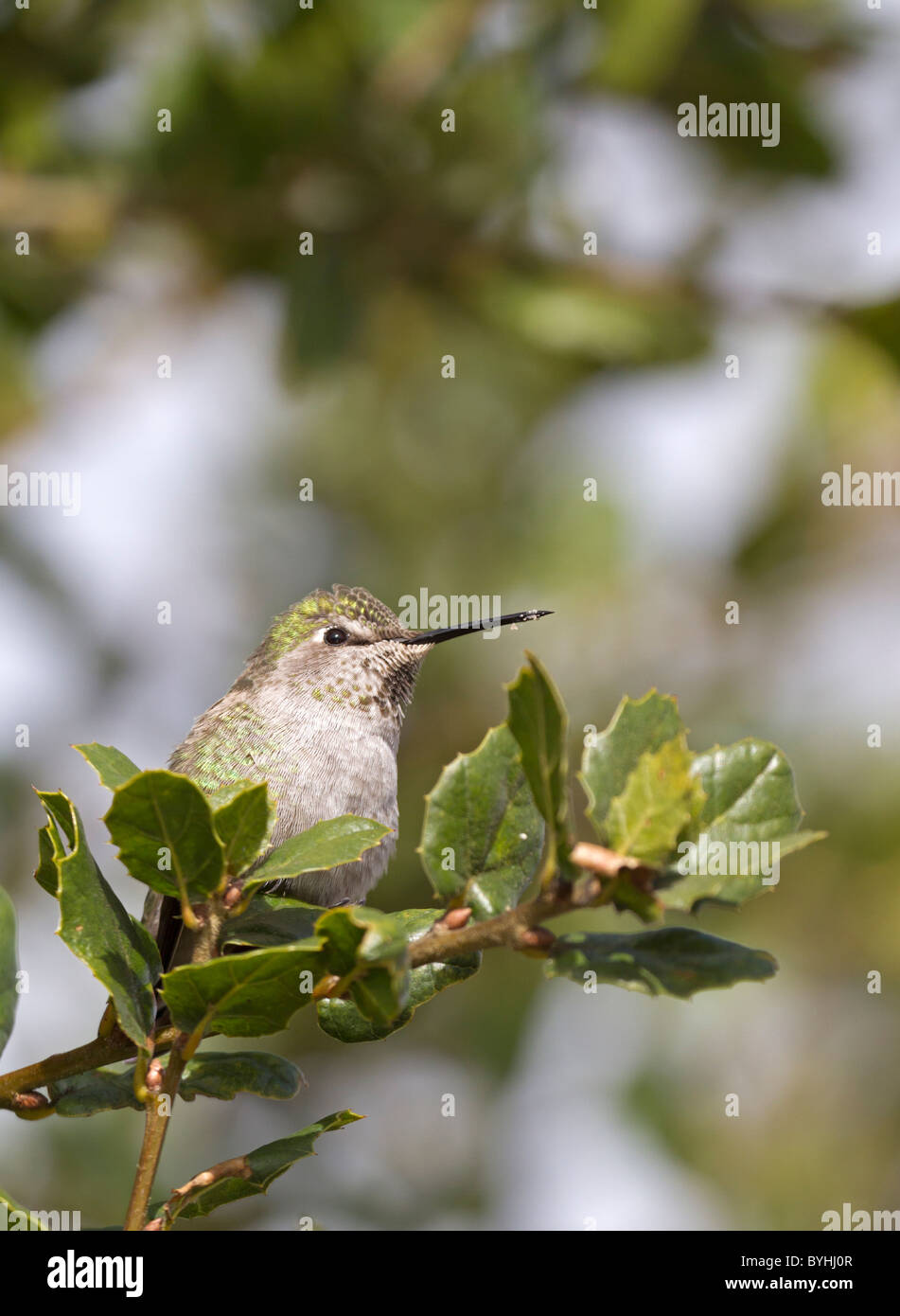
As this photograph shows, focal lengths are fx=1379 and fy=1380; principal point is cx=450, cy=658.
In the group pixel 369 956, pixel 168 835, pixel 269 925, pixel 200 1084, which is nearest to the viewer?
pixel 369 956

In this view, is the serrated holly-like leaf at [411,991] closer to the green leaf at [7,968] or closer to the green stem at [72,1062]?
the green stem at [72,1062]

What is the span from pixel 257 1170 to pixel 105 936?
32 centimetres

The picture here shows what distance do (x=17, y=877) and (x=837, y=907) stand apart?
2991mm

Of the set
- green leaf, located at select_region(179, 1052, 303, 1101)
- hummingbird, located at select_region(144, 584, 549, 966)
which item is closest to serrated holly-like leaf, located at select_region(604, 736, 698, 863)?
green leaf, located at select_region(179, 1052, 303, 1101)

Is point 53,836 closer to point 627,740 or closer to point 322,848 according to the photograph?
point 322,848

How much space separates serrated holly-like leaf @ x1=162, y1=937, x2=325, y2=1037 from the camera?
133 cm

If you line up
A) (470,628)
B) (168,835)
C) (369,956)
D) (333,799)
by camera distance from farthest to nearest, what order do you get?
1. (470,628)
2. (333,799)
3. (168,835)
4. (369,956)

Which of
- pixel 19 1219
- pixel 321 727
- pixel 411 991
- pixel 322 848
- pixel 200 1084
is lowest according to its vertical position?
pixel 19 1219

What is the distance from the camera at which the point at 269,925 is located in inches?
59.1

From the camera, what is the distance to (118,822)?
139cm

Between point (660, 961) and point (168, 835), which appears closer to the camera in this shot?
point (660, 961)

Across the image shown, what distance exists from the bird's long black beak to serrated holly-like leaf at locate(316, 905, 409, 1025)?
1.33 meters

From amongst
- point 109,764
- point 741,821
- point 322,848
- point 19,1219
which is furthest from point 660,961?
point 19,1219

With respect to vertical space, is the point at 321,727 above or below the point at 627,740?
above
